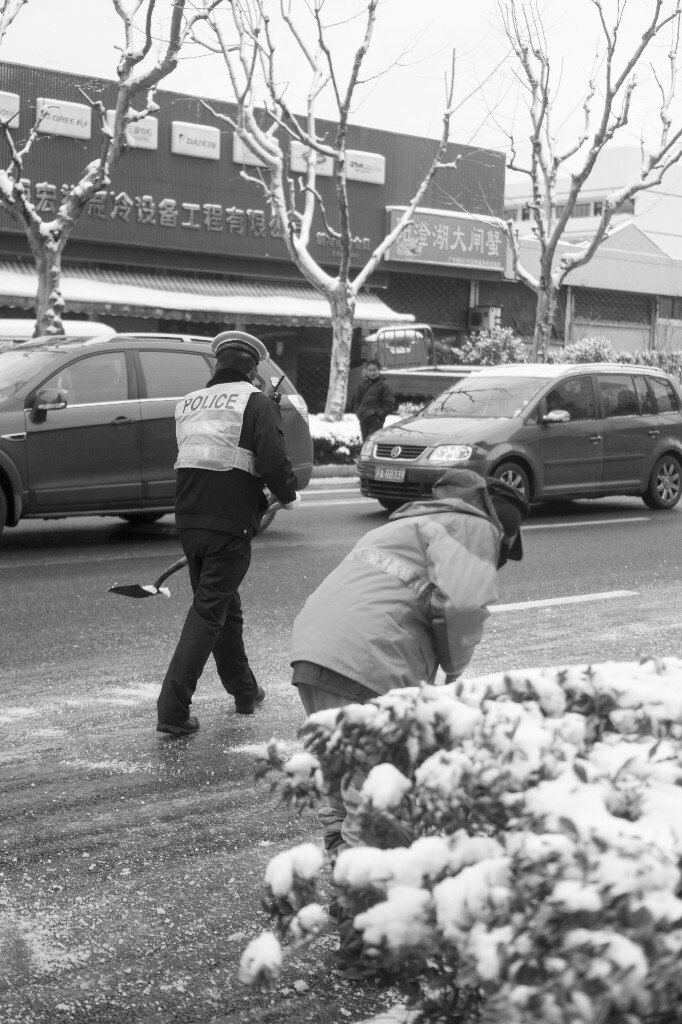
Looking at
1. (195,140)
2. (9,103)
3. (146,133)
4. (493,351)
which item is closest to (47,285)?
(9,103)

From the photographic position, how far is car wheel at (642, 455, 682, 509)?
49.8ft

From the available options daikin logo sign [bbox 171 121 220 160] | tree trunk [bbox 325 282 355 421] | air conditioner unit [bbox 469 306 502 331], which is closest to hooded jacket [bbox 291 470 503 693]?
tree trunk [bbox 325 282 355 421]

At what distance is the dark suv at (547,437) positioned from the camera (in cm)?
1321

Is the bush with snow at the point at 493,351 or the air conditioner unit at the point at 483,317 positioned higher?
the air conditioner unit at the point at 483,317

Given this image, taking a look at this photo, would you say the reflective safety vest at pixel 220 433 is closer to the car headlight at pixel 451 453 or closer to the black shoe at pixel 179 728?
the black shoe at pixel 179 728

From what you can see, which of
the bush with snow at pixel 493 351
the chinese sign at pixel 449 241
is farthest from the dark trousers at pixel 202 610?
the chinese sign at pixel 449 241

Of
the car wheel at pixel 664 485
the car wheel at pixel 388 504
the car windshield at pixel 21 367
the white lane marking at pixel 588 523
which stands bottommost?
the white lane marking at pixel 588 523

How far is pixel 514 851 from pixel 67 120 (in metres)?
25.6

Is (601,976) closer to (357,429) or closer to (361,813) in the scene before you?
(361,813)

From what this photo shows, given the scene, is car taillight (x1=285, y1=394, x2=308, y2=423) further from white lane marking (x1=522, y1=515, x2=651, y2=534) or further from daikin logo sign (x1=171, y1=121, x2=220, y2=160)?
daikin logo sign (x1=171, y1=121, x2=220, y2=160)

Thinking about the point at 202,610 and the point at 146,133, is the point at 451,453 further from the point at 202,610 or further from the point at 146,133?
the point at 146,133

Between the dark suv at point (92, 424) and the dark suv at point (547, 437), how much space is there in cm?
252

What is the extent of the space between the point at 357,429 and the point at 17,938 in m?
16.2

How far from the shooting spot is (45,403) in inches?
412
